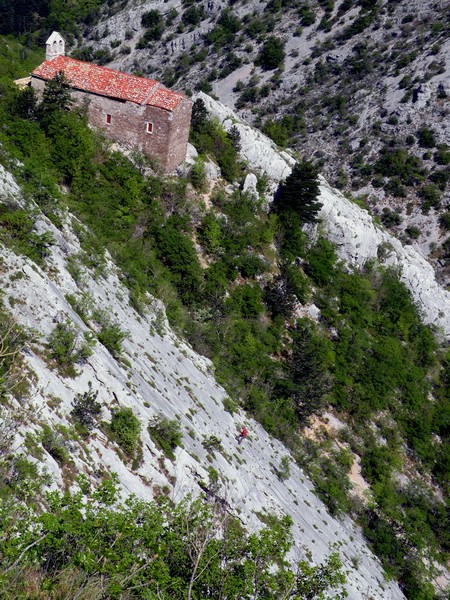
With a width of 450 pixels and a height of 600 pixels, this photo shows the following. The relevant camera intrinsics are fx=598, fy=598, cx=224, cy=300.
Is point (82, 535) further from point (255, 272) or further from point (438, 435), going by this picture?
point (438, 435)

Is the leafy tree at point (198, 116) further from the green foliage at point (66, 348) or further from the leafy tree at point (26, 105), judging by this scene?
the green foliage at point (66, 348)

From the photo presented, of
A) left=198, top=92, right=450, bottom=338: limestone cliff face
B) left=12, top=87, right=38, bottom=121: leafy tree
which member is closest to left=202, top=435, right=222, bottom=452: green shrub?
left=12, top=87, right=38, bottom=121: leafy tree

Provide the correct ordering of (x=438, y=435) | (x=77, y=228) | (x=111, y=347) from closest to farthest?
(x=111, y=347), (x=77, y=228), (x=438, y=435)

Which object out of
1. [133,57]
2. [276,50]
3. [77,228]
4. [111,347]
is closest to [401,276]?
[77,228]

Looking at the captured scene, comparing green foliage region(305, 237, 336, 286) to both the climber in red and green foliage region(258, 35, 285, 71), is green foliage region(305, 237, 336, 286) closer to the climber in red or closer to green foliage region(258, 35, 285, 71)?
the climber in red

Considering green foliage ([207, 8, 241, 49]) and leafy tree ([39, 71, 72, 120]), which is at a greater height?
green foliage ([207, 8, 241, 49])
